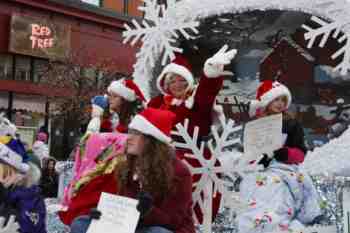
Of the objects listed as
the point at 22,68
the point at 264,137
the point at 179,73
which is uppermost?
the point at 22,68

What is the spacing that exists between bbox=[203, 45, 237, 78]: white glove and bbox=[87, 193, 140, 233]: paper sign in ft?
4.30

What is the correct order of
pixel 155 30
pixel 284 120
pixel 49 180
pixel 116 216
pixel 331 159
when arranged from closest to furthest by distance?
pixel 116 216, pixel 284 120, pixel 331 159, pixel 155 30, pixel 49 180

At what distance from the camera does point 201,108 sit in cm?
427

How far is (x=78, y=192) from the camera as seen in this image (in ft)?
12.4

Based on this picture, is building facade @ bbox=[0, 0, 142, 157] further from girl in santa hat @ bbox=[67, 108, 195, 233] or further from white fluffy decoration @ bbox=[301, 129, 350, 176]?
girl in santa hat @ bbox=[67, 108, 195, 233]

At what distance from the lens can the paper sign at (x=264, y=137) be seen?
3.80 m

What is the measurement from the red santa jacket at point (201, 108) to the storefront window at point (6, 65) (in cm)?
1707

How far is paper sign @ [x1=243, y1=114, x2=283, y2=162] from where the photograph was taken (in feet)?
12.5

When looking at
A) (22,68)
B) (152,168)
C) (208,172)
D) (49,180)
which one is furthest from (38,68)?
(152,168)

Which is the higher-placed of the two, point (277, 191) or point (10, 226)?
point (277, 191)

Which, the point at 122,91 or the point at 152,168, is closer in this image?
the point at 152,168

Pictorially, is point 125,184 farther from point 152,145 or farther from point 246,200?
point 246,200

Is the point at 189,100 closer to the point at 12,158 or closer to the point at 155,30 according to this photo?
the point at 12,158

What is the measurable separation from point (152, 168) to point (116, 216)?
291 millimetres
